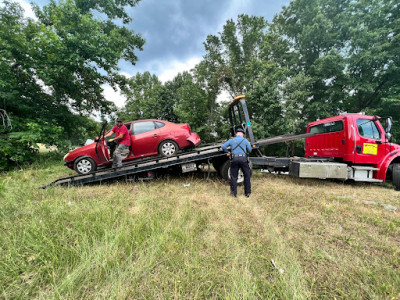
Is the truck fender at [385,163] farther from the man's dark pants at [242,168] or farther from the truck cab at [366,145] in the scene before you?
the man's dark pants at [242,168]

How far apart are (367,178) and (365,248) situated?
4.05 metres

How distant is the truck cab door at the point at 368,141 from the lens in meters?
4.64

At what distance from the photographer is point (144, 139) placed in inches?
182

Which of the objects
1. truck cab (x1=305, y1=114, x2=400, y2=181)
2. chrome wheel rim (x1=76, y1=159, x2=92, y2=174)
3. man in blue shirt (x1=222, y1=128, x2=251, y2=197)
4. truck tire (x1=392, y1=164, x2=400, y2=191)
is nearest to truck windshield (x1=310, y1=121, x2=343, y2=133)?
truck cab (x1=305, y1=114, x2=400, y2=181)

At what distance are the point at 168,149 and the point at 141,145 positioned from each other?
81 centimetres

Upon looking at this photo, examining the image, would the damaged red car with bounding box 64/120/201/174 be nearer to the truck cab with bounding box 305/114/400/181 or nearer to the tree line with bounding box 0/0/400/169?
the tree line with bounding box 0/0/400/169

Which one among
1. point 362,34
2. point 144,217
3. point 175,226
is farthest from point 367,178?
point 362,34

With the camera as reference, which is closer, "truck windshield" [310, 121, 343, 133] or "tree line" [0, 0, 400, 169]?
"truck windshield" [310, 121, 343, 133]

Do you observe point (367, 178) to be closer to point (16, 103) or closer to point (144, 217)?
point (144, 217)

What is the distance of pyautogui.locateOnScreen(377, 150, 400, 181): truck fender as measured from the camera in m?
4.61

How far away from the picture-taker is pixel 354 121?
463 centimetres

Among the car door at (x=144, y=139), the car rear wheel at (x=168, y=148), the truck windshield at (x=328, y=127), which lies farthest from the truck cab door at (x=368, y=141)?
the car door at (x=144, y=139)

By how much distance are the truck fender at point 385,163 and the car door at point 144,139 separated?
676 centimetres

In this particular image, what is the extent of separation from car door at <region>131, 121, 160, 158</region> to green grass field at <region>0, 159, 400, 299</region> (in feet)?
5.98
